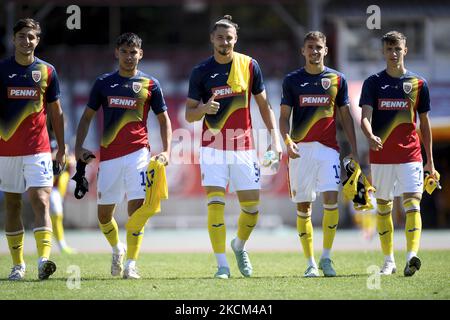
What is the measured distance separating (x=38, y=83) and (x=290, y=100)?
271cm

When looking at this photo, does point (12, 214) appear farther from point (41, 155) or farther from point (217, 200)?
point (217, 200)

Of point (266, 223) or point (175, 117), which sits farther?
point (175, 117)

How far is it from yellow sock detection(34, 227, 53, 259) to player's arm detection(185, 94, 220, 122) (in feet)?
6.27

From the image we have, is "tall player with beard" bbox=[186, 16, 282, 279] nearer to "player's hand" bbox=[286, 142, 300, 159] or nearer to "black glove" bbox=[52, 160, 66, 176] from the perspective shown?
"player's hand" bbox=[286, 142, 300, 159]

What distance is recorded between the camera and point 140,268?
11.5 meters

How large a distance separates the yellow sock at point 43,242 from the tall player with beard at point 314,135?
2.66 m

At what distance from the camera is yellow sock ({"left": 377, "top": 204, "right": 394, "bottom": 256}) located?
10.4 metres

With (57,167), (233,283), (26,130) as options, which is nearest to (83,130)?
(57,167)

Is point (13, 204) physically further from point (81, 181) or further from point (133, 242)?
point (133, 242)

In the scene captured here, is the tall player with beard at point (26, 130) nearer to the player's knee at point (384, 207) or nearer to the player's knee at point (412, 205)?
the player's knee at point (384, 207)

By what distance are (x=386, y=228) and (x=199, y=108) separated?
2532mm

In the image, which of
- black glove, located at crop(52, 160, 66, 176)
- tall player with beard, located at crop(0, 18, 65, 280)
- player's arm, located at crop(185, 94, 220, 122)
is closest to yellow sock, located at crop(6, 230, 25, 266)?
tall player with beard, located at crop(0, 18, 65, 280)

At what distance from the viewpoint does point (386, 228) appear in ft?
34.4
